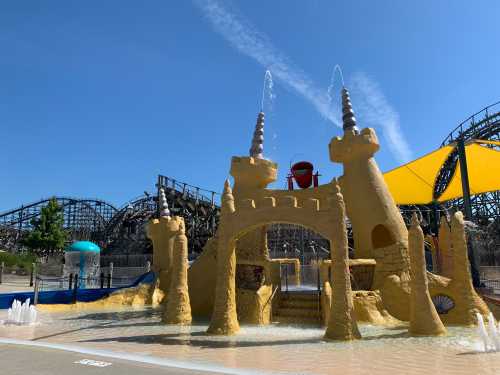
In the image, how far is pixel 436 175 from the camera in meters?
23.2

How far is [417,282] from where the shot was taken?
9.79m

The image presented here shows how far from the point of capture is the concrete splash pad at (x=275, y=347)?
6676mm

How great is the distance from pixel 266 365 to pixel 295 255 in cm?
1849

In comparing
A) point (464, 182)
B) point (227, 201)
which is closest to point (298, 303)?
point (227, 201)

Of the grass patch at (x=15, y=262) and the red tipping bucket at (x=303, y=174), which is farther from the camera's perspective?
the grass patch at (x=15, y=262)

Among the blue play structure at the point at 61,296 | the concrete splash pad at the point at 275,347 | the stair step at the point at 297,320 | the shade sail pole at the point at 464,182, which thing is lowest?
the concrete splash pad at the point at 275,347

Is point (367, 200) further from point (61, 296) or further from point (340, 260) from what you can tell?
point (61, 296)

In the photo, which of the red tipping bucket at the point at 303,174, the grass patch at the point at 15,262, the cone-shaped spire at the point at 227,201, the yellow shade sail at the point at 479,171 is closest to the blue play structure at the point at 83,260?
the grass patch at the point at 15,262

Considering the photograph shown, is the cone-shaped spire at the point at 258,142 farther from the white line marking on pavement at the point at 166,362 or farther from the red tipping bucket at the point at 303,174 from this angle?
the white line marking on pavement at the point at 166,362

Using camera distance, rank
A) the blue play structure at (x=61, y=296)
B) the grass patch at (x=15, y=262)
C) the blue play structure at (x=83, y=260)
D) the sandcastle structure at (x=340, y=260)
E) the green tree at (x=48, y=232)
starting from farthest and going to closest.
→ the green tree at (x=48, y=232)
the grass patch at (x=15, y=262)
the blue play structure at (x=83, y=260)
the blue play structure at (x=61, y=296)
the sandcastle structure at (x=340, y=260)

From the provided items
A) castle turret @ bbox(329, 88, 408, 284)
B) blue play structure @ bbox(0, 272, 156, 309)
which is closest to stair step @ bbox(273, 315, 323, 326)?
castle turret @ bbox(329, 88, 408, 284)

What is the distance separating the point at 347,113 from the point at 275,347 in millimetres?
9509

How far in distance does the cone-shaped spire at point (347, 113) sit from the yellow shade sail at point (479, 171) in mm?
9250

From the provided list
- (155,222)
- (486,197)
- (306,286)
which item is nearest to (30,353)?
(155,222)
